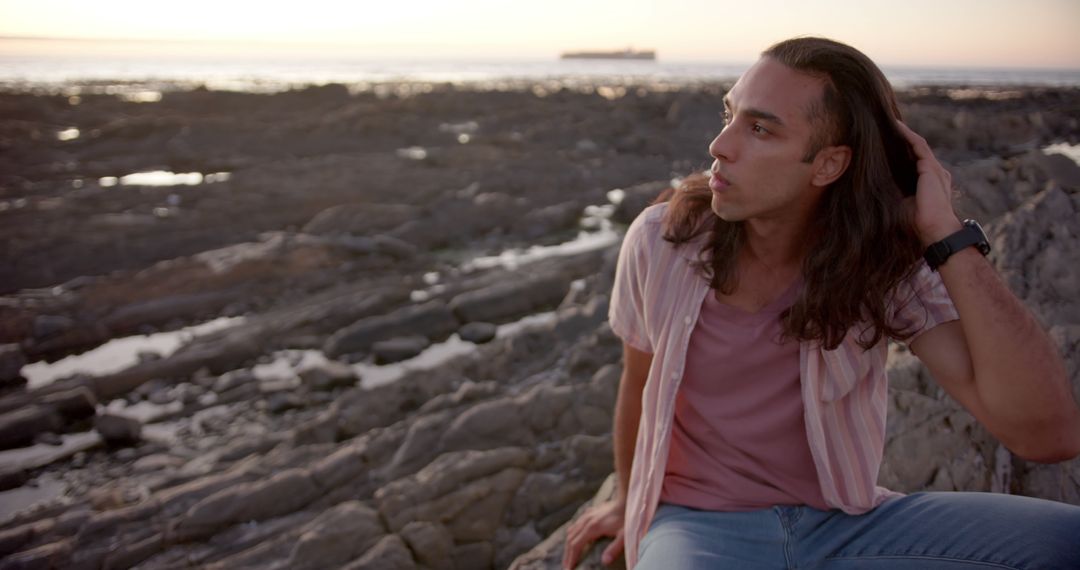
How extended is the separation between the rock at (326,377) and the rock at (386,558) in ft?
10.1

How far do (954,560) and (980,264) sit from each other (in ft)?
2.73

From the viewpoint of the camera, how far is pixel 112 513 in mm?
4672

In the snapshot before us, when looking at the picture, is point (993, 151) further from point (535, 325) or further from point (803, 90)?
point (803, 90)

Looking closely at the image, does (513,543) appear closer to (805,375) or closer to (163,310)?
(805,375)

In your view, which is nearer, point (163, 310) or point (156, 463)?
point (156, 463)

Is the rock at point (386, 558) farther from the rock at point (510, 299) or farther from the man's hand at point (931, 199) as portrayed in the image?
the rock at point (510, 299)

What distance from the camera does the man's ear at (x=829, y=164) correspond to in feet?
7.43

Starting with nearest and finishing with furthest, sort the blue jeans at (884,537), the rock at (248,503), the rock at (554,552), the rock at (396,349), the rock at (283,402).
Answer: the blue jeans at (884,537) → the rock at (554,552) → the rock at (248,503) → the rock at (283,402) → the rock at (396,349)

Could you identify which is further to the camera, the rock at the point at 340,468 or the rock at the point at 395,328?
the rock at the point at 395,328

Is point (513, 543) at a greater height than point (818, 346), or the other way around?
point (818, 346)

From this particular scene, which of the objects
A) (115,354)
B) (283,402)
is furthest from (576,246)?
(115,354)

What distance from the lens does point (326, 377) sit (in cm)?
705

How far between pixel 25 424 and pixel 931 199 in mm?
6936

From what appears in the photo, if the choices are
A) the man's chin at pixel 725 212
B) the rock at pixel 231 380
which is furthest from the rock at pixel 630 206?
the man's chin at pixel 725 212
